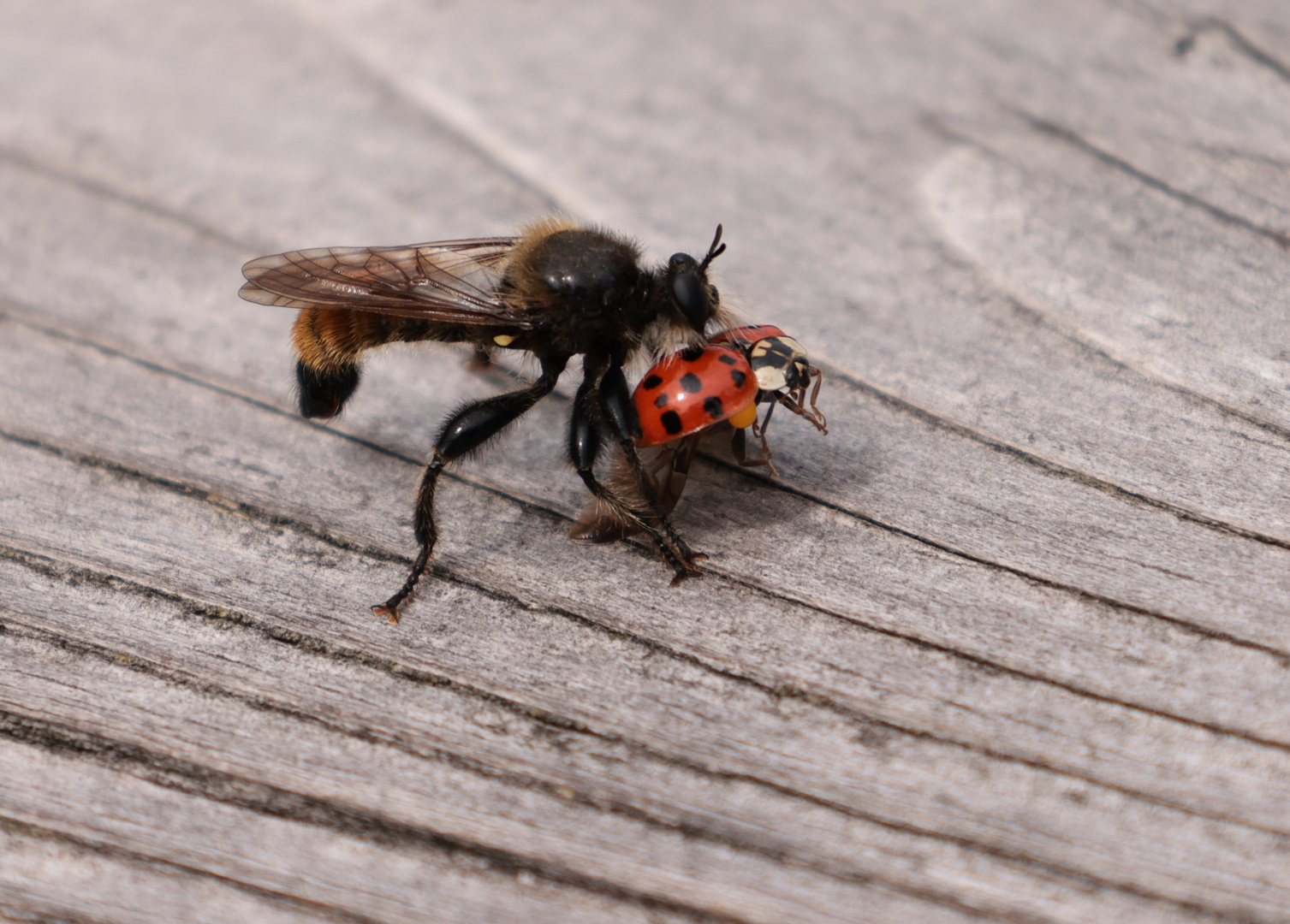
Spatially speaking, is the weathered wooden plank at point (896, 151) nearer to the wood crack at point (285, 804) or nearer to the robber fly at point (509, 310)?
the robber fly at point (509, 310)

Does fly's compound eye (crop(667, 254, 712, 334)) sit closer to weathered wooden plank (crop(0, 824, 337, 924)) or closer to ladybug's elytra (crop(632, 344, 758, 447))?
ladybug's elytra (crop(632, 344, 758, 447))

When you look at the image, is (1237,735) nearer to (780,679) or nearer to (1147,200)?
(780,679)

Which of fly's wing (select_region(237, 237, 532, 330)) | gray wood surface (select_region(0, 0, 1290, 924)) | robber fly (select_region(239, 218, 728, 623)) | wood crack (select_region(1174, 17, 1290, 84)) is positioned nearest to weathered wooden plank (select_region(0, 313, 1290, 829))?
gray wood surface (select_region(0, 0, 1290, 924))

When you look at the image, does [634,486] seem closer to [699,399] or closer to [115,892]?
[699,399]

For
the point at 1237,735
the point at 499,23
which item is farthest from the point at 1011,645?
the point at 499,23

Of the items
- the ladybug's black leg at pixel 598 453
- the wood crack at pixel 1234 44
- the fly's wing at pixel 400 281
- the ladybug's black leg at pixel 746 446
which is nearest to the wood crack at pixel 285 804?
the ladybug's black leg at pixel 598 453

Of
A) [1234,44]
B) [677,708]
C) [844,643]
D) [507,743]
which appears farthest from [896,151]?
[507,743]
